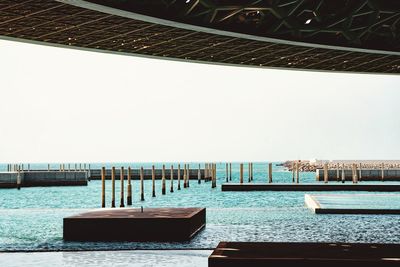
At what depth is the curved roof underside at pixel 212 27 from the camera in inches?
624

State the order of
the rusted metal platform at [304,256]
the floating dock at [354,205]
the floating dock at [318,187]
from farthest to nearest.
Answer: the floating dock at [318,187] → the floating dock at [354,205] → the rusted metal platform at [304,256]

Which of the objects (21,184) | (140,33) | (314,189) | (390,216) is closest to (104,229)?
(140,33)

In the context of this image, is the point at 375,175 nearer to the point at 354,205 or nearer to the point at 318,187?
the point at 318,187

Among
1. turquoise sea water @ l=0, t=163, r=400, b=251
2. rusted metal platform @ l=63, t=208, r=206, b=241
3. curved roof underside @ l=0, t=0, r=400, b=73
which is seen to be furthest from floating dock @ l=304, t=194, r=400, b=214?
rusted metal platform @ l=63, t=208, r=206, b=241

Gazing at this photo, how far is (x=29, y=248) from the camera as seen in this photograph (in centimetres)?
1895

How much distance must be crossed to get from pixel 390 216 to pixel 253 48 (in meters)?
10.7

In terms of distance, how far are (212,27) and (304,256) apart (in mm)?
8729

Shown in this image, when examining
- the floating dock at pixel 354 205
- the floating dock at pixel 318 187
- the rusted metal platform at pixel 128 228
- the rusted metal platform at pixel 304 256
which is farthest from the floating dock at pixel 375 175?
the rusted metal platform at pixel 304 256

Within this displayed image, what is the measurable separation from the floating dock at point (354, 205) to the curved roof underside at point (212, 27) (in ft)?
26.0

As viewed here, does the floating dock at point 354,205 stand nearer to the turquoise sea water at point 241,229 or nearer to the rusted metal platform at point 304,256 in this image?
the turquoise sea water at point 241,229

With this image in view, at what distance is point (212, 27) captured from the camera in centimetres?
1683

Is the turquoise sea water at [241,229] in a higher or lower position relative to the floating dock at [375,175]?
lower

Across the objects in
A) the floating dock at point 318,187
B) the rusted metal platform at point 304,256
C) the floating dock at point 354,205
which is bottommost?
the floating dock at point 354,205

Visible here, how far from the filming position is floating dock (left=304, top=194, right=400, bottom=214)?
29.0 m
